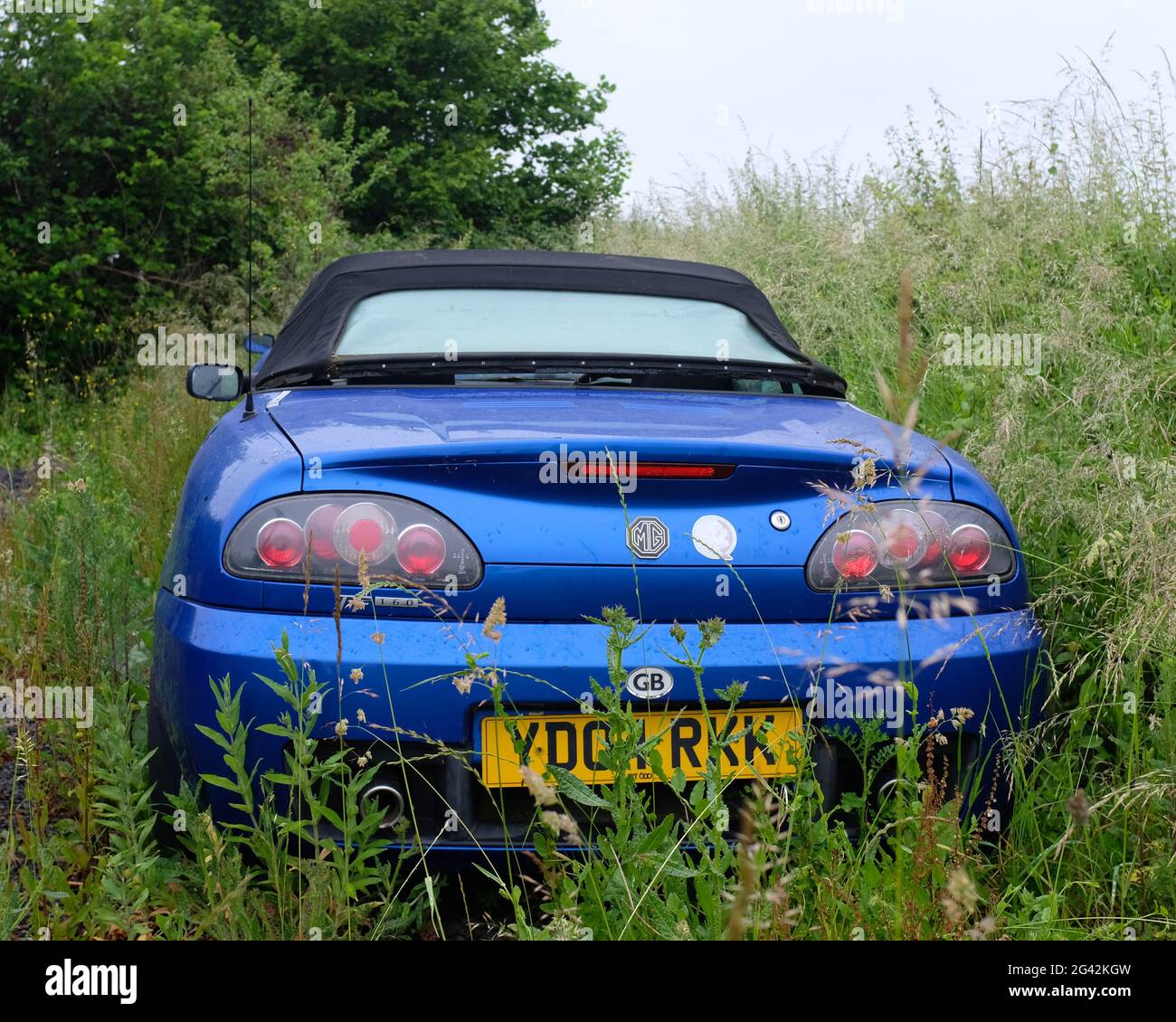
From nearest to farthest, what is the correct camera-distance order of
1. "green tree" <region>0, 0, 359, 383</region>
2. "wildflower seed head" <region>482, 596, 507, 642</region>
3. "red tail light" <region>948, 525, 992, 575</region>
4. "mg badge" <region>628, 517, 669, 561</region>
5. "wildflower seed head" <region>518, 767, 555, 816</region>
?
"wildflower seed head" <region>518, 767, 555, 816</region> < "wildflower seed head" <region>482, 596, 507, 642</region> < "mg badge" <region>628, 517, 669, 561</region> < "red tail light" <region>948, 525, 992, 575</region> < "green tree" <region>0, 0, 359, 383</region>

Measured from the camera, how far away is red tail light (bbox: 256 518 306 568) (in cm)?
215

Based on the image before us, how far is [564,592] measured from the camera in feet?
7.05

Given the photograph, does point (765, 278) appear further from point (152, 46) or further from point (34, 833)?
point (152, 46)

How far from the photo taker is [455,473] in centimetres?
221

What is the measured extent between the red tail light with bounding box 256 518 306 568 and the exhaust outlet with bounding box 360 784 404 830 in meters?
0.42

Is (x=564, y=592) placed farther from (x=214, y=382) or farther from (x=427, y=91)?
(x=427, y=91)

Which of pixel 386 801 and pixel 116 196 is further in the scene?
pixel 116 196

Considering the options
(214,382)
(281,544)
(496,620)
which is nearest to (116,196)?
(214,382)

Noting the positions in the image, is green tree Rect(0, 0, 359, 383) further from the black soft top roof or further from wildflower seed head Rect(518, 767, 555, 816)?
wildflower seed head Rect(518, 767, 555, 816)

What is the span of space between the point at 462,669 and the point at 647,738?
346 millimetres

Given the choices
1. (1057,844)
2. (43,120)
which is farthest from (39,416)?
(1057,844)

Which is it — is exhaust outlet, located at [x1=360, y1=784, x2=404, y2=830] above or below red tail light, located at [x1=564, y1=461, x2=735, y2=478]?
below

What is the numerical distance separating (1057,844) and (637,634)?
827mm

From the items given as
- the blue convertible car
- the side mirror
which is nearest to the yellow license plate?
the blue convertible car
